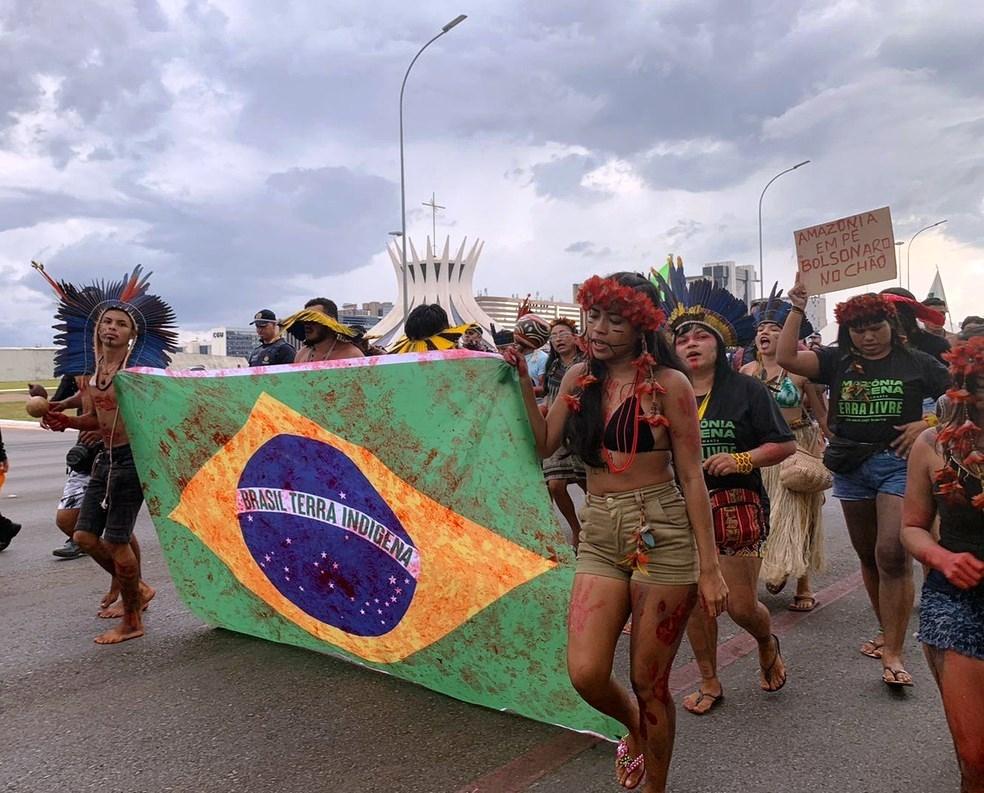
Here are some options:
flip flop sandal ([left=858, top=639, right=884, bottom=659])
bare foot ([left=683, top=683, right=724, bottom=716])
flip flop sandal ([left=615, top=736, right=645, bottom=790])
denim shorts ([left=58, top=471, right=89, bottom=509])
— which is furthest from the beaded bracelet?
denim shorts ([left=58, top=471, right=89, bottom=509])

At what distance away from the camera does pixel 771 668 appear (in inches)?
158

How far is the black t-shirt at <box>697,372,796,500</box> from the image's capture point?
3.89 m

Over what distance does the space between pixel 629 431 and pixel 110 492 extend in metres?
3.42

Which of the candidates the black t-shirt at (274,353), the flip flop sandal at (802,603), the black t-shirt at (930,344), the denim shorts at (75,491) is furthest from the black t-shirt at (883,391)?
the denim shorts at (75,491)

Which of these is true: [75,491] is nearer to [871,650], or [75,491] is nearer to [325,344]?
[325,344]

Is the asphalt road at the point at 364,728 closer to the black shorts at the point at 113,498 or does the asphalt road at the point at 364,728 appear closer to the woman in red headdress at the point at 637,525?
the woman in red headdress at the point at 637,525

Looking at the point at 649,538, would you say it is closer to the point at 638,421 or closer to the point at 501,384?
the point at 638,421

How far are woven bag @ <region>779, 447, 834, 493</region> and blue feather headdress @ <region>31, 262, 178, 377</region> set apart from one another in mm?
4039

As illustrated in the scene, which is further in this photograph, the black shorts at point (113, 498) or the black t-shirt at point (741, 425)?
the black shorts at point (113, 498)

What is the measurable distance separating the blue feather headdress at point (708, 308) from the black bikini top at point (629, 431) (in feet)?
4.75

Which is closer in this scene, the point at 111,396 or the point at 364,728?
the point at 364,728

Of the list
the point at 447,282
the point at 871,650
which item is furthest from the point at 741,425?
the point at 447,282

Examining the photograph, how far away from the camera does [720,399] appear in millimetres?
4016

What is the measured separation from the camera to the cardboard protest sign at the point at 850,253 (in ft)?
14.5
